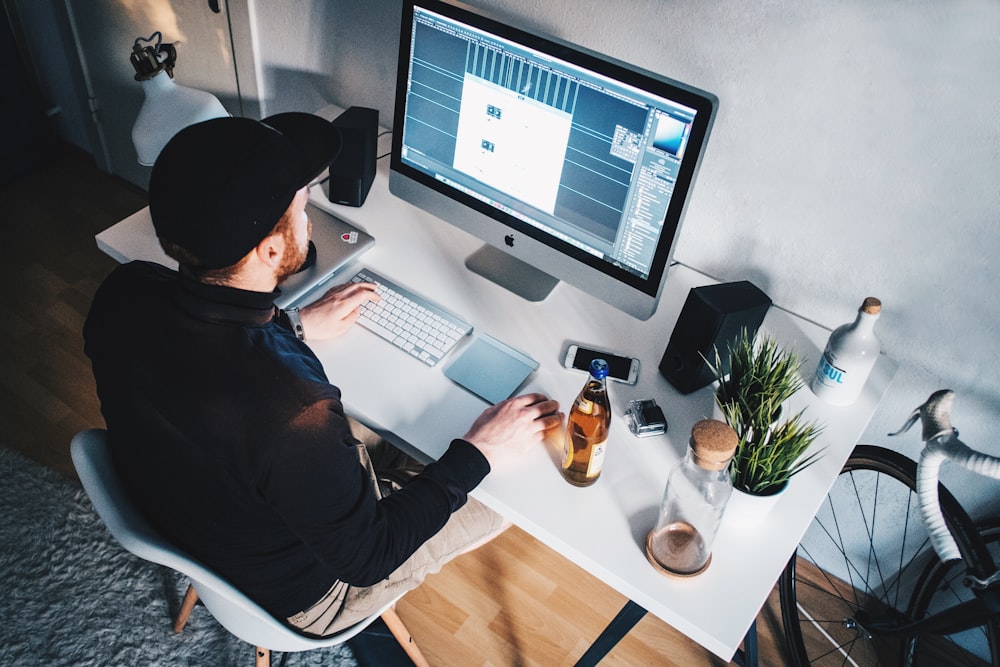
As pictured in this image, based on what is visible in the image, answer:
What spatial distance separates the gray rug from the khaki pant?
1.71ft

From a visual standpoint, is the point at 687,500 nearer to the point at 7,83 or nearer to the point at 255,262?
the point at 255,262

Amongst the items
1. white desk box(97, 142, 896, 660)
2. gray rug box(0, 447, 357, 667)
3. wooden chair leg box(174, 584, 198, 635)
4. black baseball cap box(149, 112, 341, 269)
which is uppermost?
black baseball cap box(149, 112, 341, 269)

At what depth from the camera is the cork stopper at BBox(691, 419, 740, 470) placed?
1142 mm

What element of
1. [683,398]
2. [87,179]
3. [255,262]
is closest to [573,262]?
[683,398]

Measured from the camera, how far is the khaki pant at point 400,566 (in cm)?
146

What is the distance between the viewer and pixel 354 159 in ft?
5.92

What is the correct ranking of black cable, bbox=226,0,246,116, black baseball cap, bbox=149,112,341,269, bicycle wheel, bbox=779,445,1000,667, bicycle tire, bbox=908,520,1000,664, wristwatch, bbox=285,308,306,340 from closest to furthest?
black baseball cap, bbox=149,112,341,269
wristwatch, bbox=285,308,306,340
bicycle tire, bbox=908,520,1000,664
bicycle wheel, bbox=779,445,1000,667
black cable, bbox=226,0,246,116

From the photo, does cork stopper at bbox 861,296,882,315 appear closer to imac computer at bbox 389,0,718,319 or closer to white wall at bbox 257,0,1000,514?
white wall at bbox 257,0,1000,514

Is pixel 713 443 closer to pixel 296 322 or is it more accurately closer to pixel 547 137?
pixel 547 137

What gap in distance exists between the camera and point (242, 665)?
1919 mm

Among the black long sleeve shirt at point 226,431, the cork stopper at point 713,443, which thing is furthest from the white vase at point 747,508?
the black long sleeve shirt at point 226,431

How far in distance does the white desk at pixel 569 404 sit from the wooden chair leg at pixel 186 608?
75 cm

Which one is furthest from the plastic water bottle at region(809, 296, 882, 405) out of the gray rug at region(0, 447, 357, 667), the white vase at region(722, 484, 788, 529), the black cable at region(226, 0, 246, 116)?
the black cable at region(226, 0, 246, 116)

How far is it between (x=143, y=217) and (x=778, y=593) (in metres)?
1.82
